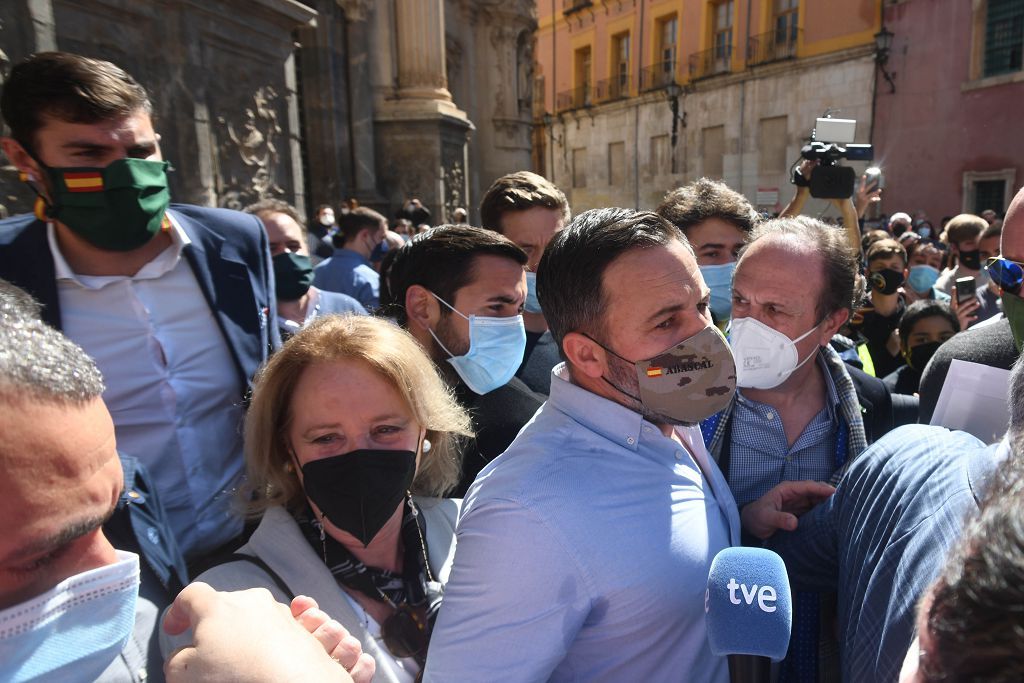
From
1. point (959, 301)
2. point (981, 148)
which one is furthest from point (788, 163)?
point (959, 301)

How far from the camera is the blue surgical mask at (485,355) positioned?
2.21 m

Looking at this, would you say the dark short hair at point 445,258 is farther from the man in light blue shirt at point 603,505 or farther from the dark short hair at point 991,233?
the dark short hair at point 991,233

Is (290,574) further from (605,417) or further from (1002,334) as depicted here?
(1002,334)

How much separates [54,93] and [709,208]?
2345 millimetres

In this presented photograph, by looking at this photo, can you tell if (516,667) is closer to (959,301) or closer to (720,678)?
(720,678)

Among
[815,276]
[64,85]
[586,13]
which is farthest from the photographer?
[586,13]

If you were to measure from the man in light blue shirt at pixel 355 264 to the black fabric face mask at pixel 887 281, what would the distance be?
3.23 m

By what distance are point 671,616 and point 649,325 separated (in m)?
0.58

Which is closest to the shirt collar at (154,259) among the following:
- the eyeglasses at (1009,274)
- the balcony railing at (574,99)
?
the eyeglasses at (1009,274)

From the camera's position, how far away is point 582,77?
101 feet

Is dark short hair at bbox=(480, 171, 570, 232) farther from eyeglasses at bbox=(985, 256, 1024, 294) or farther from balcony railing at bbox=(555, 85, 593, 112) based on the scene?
balcony railing at bbox=(555, 85, 593, 112)

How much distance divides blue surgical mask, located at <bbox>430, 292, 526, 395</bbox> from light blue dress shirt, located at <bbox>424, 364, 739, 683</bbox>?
89 cm

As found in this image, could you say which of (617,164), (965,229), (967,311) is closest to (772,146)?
(617,164)

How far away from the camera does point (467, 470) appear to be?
2021 mm
